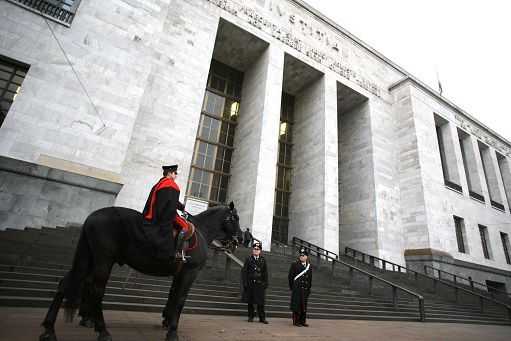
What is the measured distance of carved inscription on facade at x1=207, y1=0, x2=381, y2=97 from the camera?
19.0 metres

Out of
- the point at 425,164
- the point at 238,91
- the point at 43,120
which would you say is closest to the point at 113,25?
the point at 43,120

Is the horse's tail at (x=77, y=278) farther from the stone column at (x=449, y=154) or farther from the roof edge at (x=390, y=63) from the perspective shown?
the stone column at (x=449, y=154)

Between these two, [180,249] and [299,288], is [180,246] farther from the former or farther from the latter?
[299,288]

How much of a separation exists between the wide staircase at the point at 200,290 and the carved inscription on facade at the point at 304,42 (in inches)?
625

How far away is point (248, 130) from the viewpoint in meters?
18.8

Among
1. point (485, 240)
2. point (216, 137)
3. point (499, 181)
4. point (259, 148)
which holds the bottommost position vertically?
point (485, 240)

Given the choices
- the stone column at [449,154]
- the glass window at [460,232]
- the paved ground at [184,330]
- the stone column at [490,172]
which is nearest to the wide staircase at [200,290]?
Result: the paved ground at [184,330]

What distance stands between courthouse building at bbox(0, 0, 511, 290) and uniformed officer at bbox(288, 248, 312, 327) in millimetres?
7307

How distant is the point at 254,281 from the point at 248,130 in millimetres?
13694

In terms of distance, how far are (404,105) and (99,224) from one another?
26297mm

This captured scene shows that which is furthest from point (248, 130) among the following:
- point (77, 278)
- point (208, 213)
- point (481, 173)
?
point (481, 173)

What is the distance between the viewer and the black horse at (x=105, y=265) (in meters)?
3.25

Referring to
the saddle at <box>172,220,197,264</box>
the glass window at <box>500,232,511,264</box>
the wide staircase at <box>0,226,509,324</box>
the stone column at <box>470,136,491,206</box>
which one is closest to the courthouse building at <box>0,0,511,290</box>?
the glass window at <box>500,232,511,264</box>

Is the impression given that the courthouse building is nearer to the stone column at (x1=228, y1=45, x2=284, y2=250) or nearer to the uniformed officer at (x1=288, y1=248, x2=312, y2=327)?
the stone column at (x1=228, y1=45, x2=284, y2=250)
